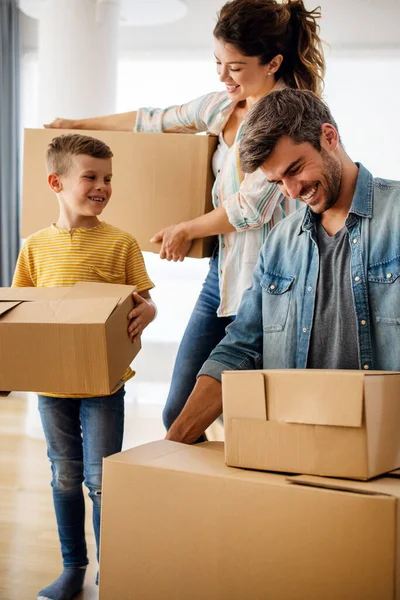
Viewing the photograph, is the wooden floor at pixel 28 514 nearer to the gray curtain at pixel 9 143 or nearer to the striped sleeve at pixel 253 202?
the striped sleeve at pixel 253 202

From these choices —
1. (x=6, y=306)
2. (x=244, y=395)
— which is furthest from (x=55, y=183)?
(x=244, y=395)

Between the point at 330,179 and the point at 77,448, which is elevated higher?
the point at 330,179

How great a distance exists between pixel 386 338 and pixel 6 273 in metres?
3.75

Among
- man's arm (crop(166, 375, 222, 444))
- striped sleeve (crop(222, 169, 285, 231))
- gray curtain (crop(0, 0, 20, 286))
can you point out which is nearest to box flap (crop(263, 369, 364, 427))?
man's arm (crop(166, 375, 222, 444))

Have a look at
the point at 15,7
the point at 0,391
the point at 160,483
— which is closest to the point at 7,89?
the point at 15,7

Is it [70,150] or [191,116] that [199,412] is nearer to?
[70,150]

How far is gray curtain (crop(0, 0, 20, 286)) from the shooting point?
15.4ft

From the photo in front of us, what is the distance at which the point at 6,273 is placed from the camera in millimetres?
4789

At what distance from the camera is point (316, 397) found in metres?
1.00

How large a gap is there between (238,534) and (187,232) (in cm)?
108

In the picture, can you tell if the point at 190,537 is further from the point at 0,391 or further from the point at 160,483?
the point at 0,391

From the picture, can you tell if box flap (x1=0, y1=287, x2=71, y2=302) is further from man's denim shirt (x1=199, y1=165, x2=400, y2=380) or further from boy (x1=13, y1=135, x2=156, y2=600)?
boy (x1=13, y1=135, x2=156, y2=600)

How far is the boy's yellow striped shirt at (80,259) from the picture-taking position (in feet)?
5.72

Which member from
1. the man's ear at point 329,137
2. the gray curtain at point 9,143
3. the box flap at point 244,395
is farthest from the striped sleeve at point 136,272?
the gray curtain at point 9,143
